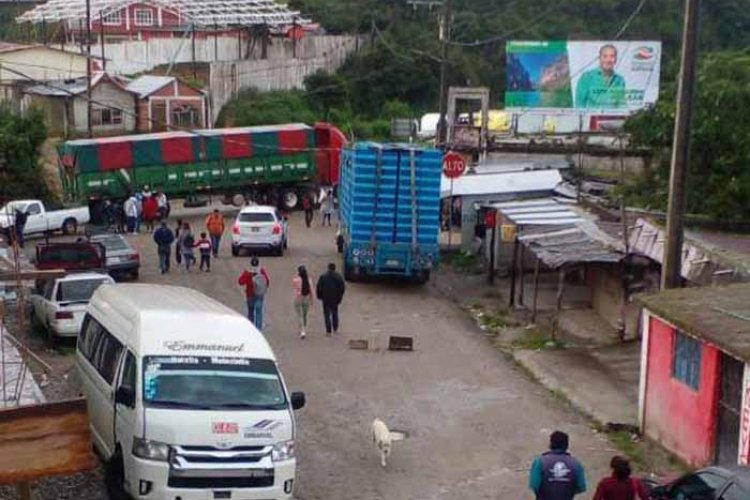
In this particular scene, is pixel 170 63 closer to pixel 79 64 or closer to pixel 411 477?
pixel 79 64

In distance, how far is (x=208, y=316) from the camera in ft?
49.2

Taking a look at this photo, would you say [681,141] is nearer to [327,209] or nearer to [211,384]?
[211,384]

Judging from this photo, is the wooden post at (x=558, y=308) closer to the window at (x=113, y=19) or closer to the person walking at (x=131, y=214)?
the person walking at (x=131, y=214)

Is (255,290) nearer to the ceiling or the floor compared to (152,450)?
nearer to the floor

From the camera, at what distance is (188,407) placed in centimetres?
1339

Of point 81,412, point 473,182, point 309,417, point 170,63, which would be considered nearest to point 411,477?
point 309,417

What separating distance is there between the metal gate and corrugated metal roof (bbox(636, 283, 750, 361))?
0.95 feet

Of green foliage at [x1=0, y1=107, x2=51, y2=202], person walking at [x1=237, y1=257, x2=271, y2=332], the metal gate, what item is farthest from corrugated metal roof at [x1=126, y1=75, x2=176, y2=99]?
the metal gate

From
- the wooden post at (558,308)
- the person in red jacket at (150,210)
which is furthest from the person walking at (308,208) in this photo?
the wooden post at (558,308)

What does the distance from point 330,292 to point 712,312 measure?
983 centimetres

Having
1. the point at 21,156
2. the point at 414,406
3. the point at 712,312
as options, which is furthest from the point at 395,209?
the point at 21,156

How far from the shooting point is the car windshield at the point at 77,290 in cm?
2381

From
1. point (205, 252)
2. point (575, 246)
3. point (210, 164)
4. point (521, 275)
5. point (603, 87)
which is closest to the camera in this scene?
point (575, 246)

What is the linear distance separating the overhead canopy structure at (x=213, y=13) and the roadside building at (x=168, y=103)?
12357 mm
